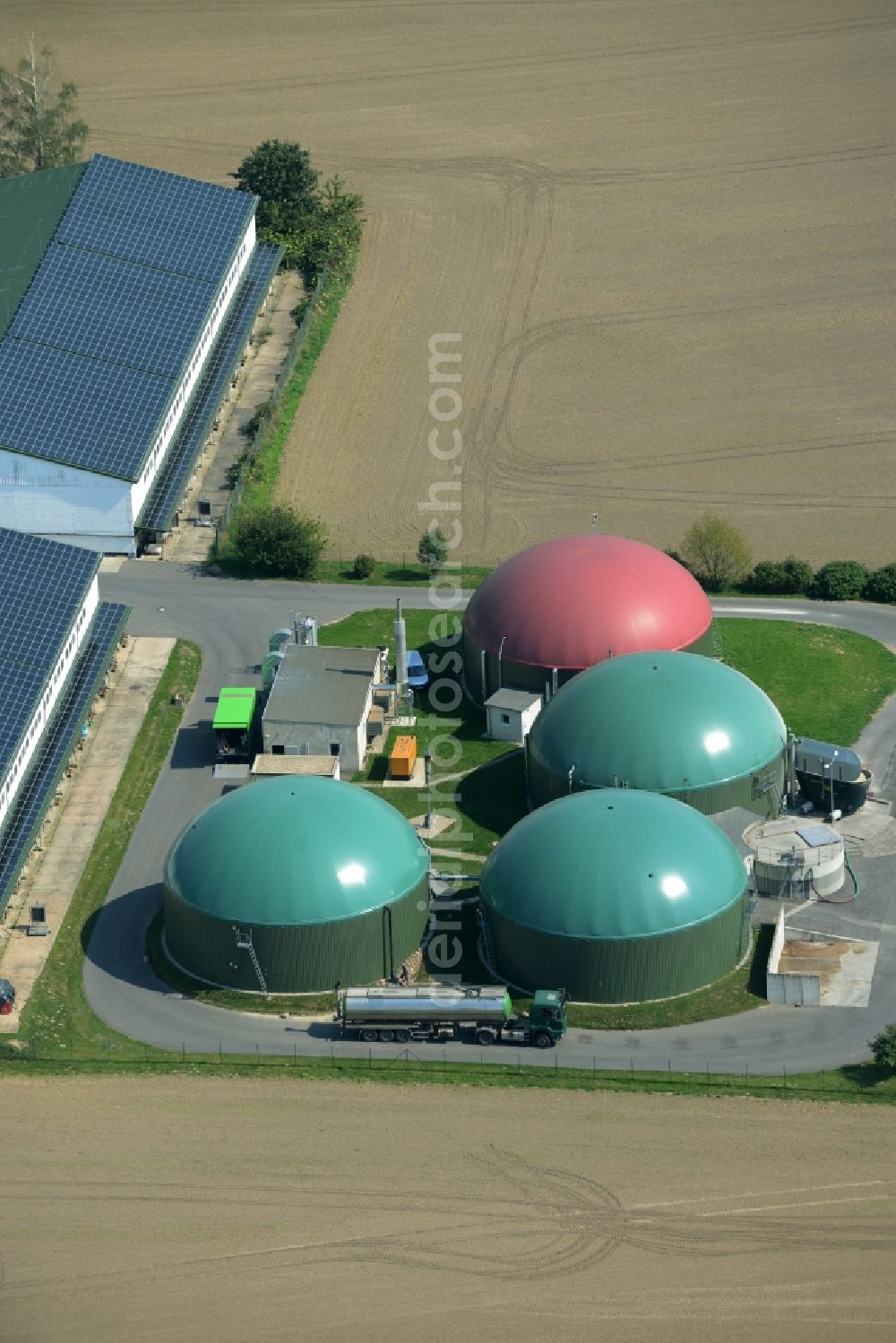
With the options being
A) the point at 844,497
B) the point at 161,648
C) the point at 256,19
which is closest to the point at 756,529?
the point at 844,497

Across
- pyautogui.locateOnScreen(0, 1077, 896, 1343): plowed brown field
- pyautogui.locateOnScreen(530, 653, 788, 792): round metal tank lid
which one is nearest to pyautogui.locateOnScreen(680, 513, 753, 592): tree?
pyautogui.locateOnScreen(530, 653, 788, 792): round metal tank lid

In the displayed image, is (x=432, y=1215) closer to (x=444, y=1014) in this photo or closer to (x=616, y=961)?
(x=444, y=1014)

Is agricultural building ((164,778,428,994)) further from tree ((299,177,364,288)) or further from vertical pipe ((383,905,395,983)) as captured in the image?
tree ((299,177,364,288))

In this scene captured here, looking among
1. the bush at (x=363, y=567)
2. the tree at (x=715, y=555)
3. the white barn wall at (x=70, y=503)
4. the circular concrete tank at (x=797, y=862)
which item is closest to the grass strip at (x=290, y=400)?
the white barn wall at (x=70, y=503)

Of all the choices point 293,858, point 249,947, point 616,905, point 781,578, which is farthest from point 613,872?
point 781,578

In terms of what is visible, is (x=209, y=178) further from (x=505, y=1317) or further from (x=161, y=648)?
(x=505, y=1317)

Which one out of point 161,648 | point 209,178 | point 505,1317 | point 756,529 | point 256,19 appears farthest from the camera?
point 256,19
